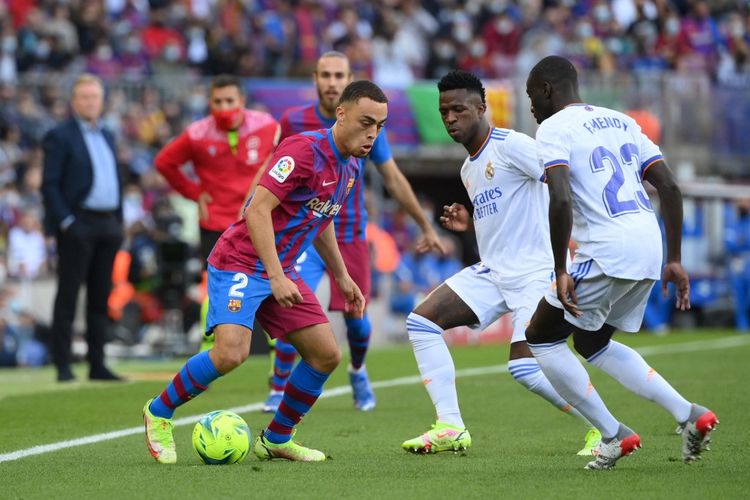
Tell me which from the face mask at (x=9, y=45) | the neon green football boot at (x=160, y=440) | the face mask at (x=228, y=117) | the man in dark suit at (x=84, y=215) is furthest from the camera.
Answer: the face mask at (x=9, y=45)

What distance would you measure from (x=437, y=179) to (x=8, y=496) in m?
20.7

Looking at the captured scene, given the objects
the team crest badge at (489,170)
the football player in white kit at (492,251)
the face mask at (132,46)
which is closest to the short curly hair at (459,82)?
the football player in white kit at (492,251)

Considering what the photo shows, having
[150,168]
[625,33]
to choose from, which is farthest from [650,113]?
[150,168]

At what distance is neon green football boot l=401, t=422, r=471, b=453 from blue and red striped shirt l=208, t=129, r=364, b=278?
121 centimetres

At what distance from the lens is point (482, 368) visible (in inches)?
550

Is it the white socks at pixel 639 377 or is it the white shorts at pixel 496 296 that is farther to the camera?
the white shorts at pixel 496 296

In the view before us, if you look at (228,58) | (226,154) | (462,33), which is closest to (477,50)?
(462,33)

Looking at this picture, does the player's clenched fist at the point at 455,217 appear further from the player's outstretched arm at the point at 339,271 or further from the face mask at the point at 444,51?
the face mask at the point at 444,51

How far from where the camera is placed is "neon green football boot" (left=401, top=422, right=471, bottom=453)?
7520mm

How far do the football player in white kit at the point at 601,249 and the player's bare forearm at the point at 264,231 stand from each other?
4.40 feet

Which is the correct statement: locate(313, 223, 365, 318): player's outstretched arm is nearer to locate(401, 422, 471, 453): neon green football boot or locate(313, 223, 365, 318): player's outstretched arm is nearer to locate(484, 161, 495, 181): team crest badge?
locate(401, 422, 471, 453): neon green football boot

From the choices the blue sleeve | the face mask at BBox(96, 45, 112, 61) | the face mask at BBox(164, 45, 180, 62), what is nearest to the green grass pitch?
the blue sleeve

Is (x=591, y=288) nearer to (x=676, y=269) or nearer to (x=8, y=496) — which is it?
(x=676, y=269)

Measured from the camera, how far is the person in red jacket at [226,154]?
11.2m
